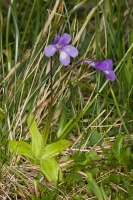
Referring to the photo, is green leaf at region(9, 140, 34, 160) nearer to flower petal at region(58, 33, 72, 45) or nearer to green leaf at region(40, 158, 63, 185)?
green leaf at region(40, 158, 63, 185)

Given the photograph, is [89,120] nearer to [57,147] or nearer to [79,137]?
[79,137]

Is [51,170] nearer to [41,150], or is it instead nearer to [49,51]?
[41,150]

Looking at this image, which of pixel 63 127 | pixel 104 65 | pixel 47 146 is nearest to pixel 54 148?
pixel 47 146

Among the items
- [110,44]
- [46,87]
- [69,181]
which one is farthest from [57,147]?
[110,44]

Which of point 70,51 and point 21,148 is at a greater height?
point 70,51

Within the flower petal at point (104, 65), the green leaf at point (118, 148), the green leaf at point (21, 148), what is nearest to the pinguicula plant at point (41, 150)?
the green leaf at point (21, 148)

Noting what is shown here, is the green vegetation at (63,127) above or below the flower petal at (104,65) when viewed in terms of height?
below

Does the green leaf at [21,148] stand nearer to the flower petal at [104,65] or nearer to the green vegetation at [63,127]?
the green vegetation at [63,127]
